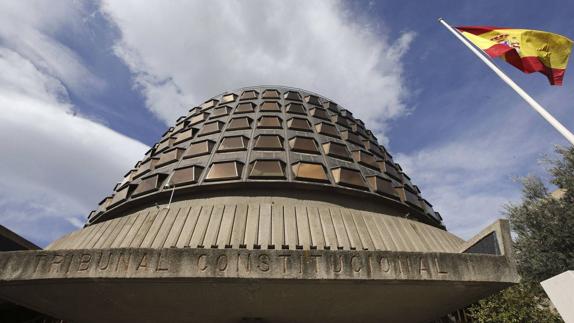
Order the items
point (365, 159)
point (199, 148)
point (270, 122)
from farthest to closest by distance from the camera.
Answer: point (270, 122), point (365, 159), point (199, 148)

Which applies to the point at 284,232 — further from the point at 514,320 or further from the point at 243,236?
the point at 514,320

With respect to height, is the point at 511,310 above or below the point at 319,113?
below

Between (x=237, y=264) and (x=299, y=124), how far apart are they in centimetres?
1140

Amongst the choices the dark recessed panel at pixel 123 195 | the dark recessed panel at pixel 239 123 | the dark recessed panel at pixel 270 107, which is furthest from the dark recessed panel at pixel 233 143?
the dark recessed panel at pixel 123 195

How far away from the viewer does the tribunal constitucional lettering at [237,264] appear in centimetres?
739

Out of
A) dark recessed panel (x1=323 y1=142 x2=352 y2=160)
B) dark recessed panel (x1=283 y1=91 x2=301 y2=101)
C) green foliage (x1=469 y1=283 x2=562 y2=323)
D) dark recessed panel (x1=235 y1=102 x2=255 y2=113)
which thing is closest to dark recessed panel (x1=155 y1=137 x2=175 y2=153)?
dark recessed panel (x1=235 y1=102 x2=255 y2=113)

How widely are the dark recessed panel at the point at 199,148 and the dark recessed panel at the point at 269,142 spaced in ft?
7.55

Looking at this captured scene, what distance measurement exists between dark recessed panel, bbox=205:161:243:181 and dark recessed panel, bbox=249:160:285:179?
1.85ft

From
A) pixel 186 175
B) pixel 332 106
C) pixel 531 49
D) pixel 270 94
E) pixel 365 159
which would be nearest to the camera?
pixel 531 49

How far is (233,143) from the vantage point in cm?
1593

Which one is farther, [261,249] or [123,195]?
[123,195]

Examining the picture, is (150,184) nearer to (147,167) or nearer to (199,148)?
(199,148)

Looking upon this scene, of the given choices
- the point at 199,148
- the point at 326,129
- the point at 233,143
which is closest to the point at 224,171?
the point at 233,143

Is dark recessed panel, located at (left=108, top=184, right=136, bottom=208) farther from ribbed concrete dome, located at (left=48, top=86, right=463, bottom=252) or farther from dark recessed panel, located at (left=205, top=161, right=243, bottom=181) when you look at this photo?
dark recessed panel, located at (left=205, top=161, right=243, bottom=181)
